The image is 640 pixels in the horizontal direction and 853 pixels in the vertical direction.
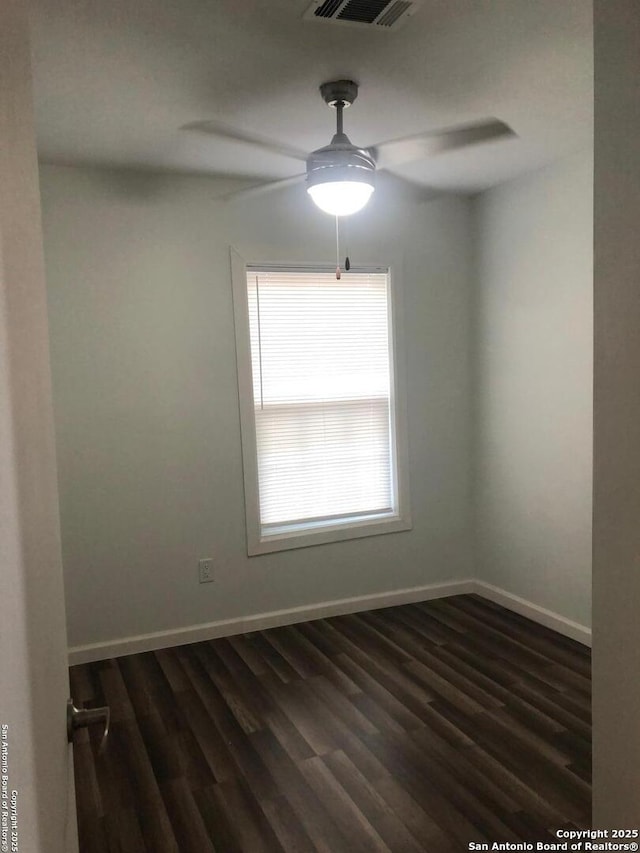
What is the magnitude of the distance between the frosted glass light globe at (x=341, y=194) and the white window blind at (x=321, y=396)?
3.47 ft

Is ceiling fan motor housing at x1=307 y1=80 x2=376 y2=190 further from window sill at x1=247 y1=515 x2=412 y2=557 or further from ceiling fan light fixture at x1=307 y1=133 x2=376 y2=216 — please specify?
window sill at x1=247 y1=515 x2=412 y2=557

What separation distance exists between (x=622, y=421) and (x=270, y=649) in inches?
103

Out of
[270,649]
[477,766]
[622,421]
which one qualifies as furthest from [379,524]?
[622,421]

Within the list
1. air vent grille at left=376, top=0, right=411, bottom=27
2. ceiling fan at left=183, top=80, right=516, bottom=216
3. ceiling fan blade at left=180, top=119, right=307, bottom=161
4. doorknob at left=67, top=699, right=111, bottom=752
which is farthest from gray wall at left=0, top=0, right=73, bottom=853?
ceiling fan blade at left=180, top=119, right=307, bottom=161

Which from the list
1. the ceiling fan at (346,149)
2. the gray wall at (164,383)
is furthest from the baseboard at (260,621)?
the ceiling fan at (346,149)

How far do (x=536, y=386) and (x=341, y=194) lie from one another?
170 cm

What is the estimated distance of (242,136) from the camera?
2.83 m

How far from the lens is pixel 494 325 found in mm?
3924

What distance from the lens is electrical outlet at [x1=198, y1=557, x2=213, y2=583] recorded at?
11.7ft

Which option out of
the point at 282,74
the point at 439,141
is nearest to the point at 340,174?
the point at 282,74

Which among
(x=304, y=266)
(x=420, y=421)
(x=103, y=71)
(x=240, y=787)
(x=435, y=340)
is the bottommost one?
(x=240, y=787)

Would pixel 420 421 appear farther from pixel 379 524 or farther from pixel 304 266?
pixel 304 266

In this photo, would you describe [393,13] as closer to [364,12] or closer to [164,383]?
[364,12]

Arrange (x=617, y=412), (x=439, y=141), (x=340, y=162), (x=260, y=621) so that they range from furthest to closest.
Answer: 1. (x=260, y=621)
2. (x=439, y=141)
3. (x=340, y=162)
4. (x=617, y=412)
